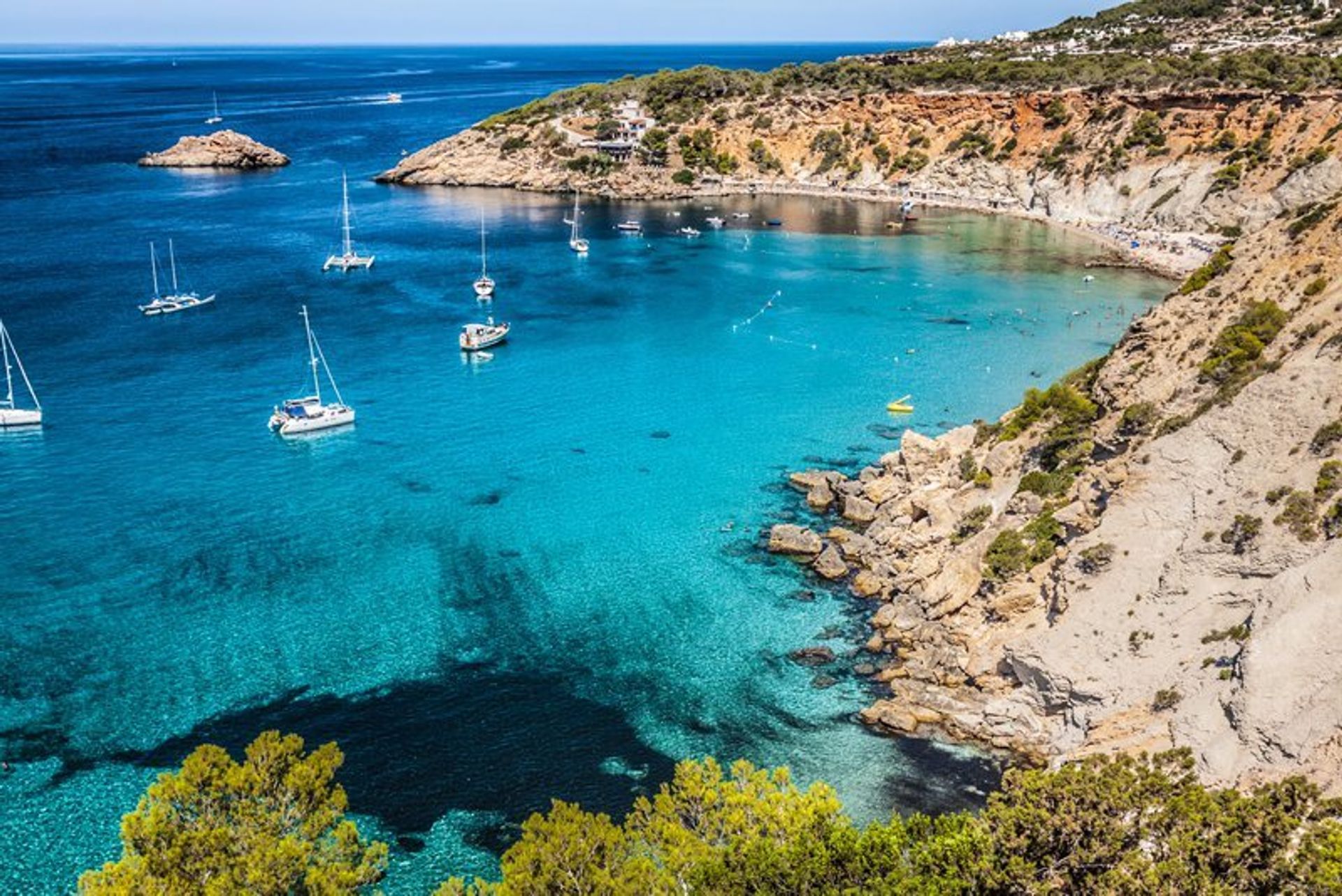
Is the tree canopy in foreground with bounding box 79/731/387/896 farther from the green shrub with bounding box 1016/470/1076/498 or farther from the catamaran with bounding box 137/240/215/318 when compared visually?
the catamaran with bounding box 137/240/215/318

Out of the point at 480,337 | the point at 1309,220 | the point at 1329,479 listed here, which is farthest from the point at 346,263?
the point at 1329,479

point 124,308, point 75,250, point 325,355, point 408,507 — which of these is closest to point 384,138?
point 75,250

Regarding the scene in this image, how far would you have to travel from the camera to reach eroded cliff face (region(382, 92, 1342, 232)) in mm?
96750

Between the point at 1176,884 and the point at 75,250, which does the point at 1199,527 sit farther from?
the point at 75,250

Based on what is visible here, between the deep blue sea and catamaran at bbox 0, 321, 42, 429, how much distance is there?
1174 mm

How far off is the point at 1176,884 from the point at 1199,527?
60.3ft

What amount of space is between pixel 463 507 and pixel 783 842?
100 ft

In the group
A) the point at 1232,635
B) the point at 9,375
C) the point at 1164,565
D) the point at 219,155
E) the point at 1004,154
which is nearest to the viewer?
the point at 1232,635

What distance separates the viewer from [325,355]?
7088 centimetres

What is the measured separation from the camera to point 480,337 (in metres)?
73.2

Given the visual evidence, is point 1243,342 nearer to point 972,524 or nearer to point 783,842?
point 972,524

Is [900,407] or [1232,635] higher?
[1232,635]

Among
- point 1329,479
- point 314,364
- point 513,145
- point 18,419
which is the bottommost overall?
point 18,419

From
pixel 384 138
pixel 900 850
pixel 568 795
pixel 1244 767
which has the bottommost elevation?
pixel 568 795
